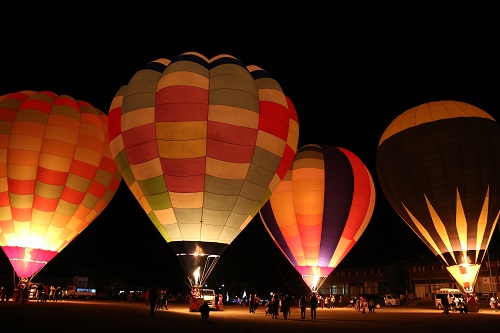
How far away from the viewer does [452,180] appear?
22016 mm

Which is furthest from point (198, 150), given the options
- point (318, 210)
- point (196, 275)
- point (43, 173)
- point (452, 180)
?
point (452, 180)

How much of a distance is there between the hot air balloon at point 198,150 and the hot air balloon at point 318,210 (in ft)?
21.5

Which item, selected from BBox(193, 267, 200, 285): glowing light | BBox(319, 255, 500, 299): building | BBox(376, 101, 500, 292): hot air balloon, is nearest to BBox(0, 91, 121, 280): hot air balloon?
BBox(193, 267, 200, 285): glowing light

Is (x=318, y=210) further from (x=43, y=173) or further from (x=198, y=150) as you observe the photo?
(x=43, y=173)

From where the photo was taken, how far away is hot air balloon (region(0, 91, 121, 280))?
62.0 ft

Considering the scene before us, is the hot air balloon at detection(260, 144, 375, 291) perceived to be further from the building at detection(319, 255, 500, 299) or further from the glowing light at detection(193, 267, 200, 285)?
the building at detection(319, 255, 500, 299)

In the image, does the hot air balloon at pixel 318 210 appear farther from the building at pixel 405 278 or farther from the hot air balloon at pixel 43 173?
the building at pixel 405 278

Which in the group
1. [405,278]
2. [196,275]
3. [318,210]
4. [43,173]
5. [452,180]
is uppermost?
[452,180]

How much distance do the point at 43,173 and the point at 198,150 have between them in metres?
7.81

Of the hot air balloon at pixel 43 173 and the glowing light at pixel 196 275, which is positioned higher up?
the hot air balloon at pixel 43 173

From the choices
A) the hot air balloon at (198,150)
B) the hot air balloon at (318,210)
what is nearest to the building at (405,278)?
the hot air balloon at (318,210)

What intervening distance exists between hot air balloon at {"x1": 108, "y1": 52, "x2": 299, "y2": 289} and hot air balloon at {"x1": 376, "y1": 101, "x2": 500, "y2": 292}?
9.60 meters

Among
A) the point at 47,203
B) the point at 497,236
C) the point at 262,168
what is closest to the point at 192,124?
the point at 262,168

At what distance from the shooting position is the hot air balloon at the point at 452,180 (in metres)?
21.7
